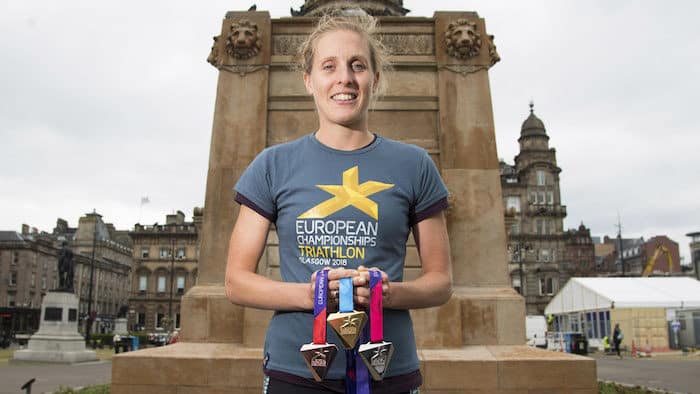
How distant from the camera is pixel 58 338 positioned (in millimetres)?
27453

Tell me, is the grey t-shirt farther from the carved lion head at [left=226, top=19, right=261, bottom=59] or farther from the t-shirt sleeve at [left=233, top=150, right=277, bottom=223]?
the carved lion head at [left=226, top=19, right=261, bottom=59]

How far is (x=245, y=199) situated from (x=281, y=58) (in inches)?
266

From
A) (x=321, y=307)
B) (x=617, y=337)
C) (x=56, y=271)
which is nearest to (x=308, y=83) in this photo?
(x=321, y=307)

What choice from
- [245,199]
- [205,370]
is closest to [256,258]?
[245,199]

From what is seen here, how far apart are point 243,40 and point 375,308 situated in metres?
7.29

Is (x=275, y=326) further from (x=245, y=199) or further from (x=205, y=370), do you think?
(x=205, y=370)

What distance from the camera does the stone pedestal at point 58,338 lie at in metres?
25.6

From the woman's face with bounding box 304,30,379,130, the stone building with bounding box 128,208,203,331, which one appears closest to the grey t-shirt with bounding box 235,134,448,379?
the woman's face with bounding box 304,30,379,130

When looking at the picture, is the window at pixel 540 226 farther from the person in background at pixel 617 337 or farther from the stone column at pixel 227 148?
the stone column at pixel 227 148

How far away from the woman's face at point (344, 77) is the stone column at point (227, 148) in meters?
5.69

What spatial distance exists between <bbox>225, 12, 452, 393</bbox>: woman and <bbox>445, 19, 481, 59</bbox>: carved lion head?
639 centimetres

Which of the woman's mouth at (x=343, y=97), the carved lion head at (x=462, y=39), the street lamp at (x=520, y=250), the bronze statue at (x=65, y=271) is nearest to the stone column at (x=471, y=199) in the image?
the carved lion head at (x=462, y=39)

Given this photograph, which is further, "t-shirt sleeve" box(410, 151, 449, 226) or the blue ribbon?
"t-shirt sleeve" box(410, 151, 449, 226)

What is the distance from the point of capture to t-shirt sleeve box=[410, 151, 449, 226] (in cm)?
231
